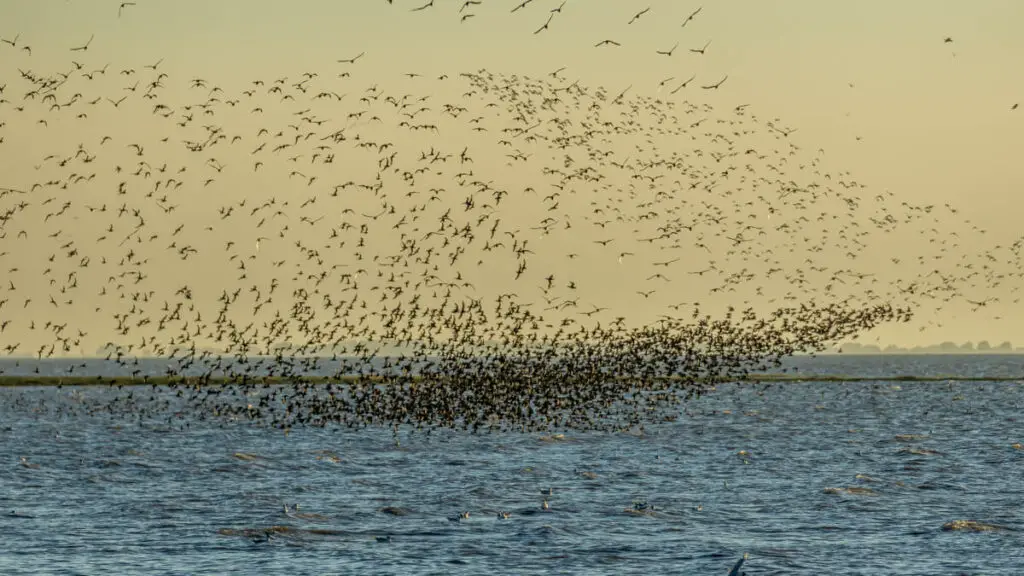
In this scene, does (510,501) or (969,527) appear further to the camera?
(510,501)

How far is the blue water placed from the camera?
110 feet

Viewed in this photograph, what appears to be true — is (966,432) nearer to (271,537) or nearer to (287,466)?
(287,466)

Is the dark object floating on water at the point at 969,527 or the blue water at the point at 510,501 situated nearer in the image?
the blue water at the point at 510,501

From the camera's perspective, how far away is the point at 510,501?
44.4 metres

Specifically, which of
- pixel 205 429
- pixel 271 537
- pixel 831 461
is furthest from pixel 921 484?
pixel 205 429

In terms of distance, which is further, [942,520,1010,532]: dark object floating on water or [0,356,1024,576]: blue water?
[942,520,1010,532]: dark object floating on water

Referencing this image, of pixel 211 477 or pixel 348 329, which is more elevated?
pixel 348 329

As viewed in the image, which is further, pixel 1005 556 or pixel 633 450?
pixel 633 450

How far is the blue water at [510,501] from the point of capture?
33500mm

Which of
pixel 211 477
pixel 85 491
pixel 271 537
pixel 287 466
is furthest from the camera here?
Answer: pixel 287 466

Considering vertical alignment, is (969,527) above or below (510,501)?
below

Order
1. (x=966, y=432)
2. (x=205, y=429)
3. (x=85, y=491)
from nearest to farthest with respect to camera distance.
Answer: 1. (x=85, y=491)
2. (x=966, y=432)
3. (x=205, y=429)

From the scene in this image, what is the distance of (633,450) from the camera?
6494cm

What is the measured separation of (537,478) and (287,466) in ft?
39.4
